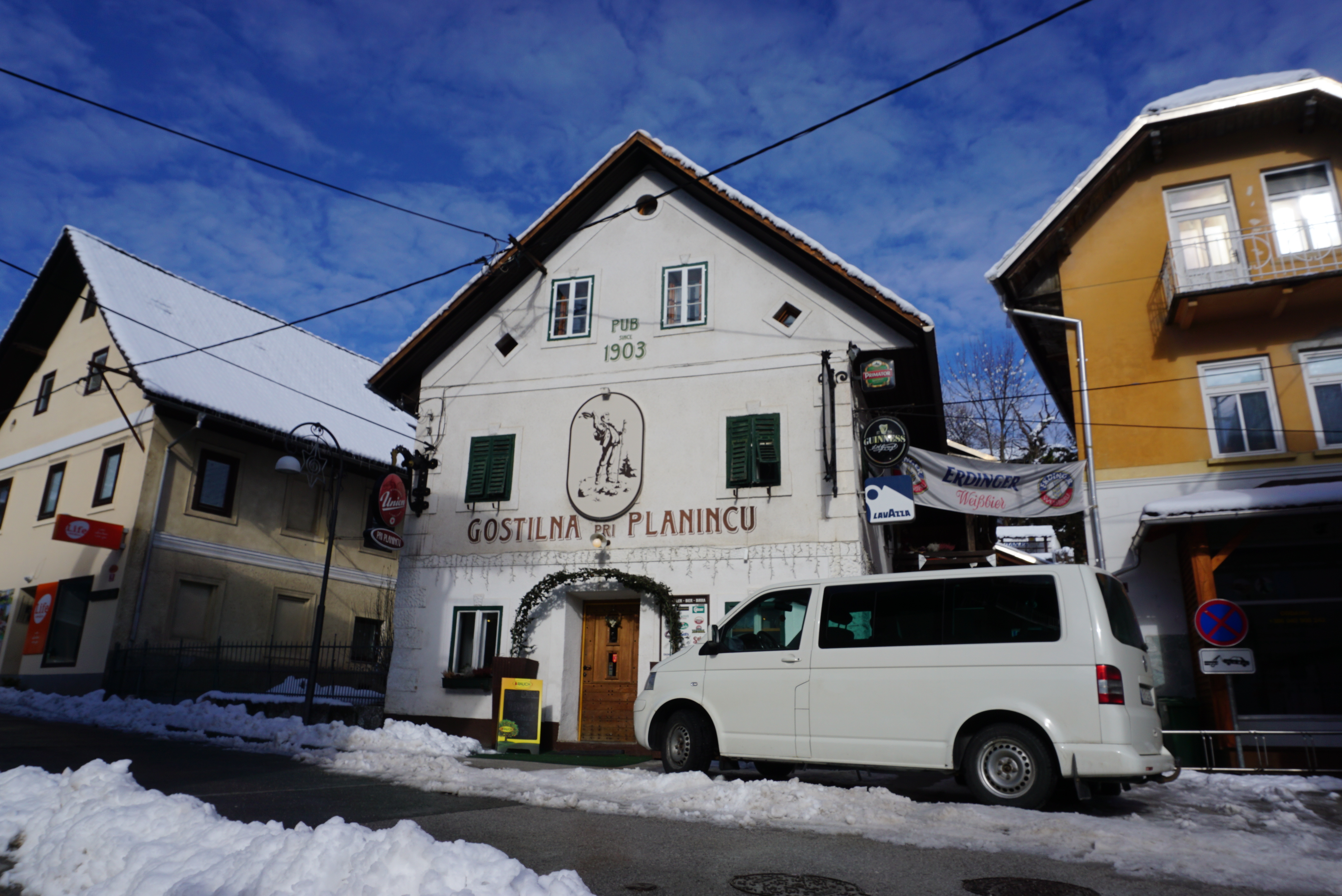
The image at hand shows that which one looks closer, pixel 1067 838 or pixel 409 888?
pixel 409 888

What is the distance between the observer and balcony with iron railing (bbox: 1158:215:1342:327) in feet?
45.6

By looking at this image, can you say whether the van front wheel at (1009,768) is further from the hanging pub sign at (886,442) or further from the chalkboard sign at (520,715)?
the chalkboard sign at (520,715)

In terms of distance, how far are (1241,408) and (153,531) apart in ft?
69.7

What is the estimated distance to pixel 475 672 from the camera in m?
15.1

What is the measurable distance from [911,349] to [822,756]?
803cm

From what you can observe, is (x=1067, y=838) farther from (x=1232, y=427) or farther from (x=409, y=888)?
(x=1232, y=427)

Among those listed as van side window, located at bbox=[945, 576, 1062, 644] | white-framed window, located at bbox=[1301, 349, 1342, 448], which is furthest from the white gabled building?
white-framed window, located at bbox=[1301, 349, 1342, 448]

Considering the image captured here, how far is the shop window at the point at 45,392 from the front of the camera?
2416cm

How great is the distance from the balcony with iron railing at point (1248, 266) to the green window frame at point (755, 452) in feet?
21.7

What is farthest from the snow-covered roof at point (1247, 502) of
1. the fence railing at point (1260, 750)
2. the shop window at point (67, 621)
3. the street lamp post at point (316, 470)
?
the shop window at point (67, 621)

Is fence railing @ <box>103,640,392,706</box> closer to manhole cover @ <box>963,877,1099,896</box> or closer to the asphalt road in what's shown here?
the asphalt road

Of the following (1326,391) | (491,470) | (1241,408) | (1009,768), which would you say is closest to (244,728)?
(491,470)

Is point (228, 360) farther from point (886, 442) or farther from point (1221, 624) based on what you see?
point (1221, 624)

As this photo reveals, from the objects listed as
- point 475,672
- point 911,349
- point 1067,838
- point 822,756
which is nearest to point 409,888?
point 1067,838
